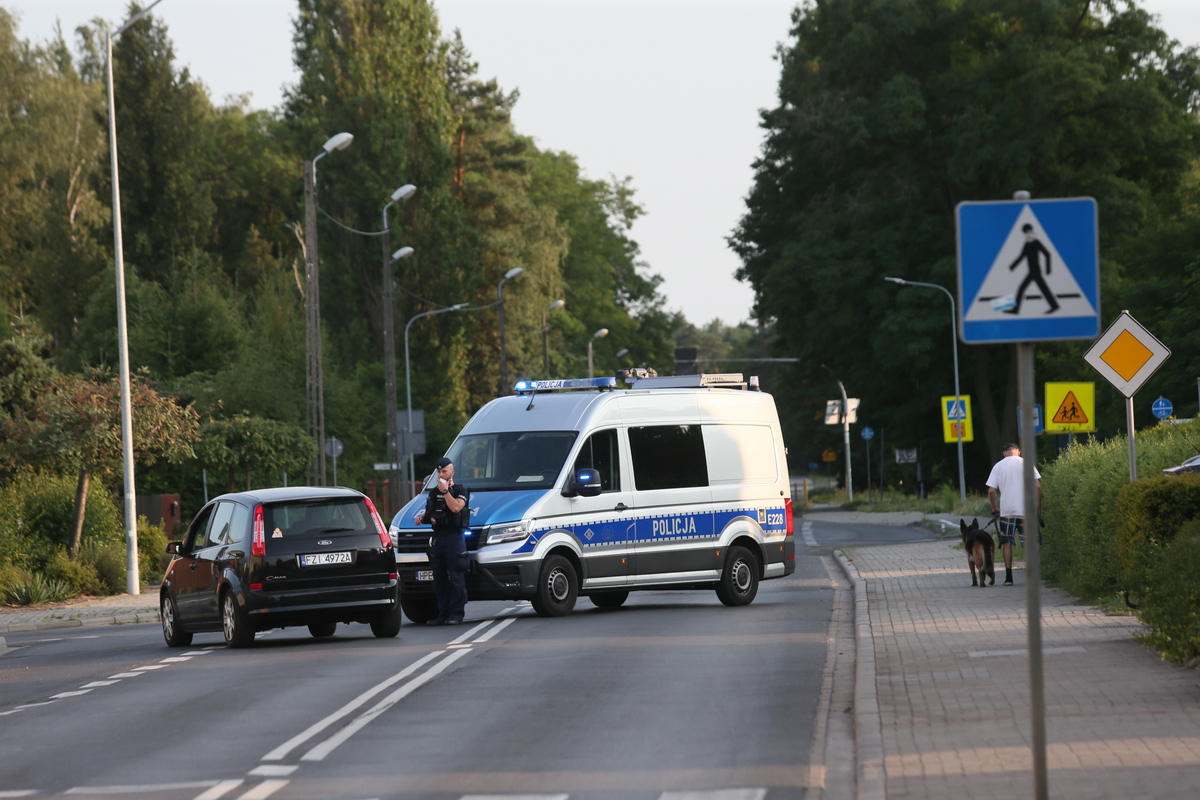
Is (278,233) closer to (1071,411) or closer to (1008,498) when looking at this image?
(1071,411)

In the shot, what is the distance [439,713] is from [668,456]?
871 centimetres

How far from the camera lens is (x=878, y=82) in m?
56.2

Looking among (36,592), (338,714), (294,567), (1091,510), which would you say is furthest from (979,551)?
(36,592)

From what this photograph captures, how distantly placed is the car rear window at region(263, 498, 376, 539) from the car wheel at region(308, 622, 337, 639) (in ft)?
5.18

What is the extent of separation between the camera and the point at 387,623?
653 inches

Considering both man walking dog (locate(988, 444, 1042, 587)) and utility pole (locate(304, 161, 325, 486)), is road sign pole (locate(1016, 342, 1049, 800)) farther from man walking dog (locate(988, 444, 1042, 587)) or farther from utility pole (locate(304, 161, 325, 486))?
utility pole (locate(304, 161, 325, 486))

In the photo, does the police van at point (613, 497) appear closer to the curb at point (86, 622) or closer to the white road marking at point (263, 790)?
the curb at point (86, 622)

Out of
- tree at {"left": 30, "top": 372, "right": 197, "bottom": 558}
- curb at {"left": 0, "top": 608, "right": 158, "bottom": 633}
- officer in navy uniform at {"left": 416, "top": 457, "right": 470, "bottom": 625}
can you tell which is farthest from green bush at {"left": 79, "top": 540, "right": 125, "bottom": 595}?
officer in navy uniform at {"left": 416, "top": 457, "right": 470, "bottom": 625}

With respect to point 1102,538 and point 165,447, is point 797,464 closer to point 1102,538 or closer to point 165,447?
point 165,447

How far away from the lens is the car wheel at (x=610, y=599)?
66.1 feet

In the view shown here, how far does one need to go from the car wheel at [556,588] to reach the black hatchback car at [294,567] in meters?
1.84

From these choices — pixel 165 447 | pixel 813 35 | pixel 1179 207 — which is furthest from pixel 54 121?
pixel 1179 207

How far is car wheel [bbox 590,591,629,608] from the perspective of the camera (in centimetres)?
2016

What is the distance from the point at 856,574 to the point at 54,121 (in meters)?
45.4
